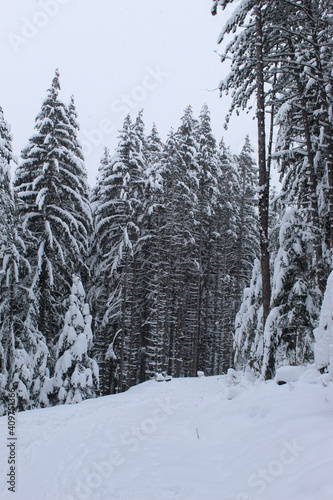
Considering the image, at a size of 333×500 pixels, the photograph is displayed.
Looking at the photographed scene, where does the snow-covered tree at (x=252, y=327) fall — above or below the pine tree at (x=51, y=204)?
below

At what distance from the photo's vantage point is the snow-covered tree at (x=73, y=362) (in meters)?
15.4

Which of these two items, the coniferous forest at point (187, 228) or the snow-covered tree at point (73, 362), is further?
the snow-covered tree at point (73, 362)

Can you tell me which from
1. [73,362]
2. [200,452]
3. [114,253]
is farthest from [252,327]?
[114,253]

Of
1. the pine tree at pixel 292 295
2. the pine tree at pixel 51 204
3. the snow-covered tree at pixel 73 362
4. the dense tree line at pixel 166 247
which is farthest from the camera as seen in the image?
the dense tree line at pixel 166 247

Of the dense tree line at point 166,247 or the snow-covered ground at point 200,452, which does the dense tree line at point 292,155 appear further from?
the dense tree line at point 166,247

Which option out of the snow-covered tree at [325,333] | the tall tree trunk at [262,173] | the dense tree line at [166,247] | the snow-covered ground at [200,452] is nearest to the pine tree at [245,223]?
the dense tree line at [166,247]

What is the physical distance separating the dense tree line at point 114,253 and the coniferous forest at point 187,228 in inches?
3.3

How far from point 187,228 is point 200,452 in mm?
21548

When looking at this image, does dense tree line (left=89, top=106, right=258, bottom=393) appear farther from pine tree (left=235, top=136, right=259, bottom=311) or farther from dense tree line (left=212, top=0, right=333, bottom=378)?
dense tree line (left=212, top=0, right=333, bottom=378)

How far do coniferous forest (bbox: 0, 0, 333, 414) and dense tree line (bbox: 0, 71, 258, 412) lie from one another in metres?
0.08

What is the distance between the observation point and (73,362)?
A: 1589 cm

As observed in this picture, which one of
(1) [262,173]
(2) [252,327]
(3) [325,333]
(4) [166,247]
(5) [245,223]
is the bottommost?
(2) [252,327]

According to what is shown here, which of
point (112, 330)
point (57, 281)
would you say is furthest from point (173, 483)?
point (112, 330)

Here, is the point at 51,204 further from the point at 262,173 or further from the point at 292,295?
the point at 292,295
